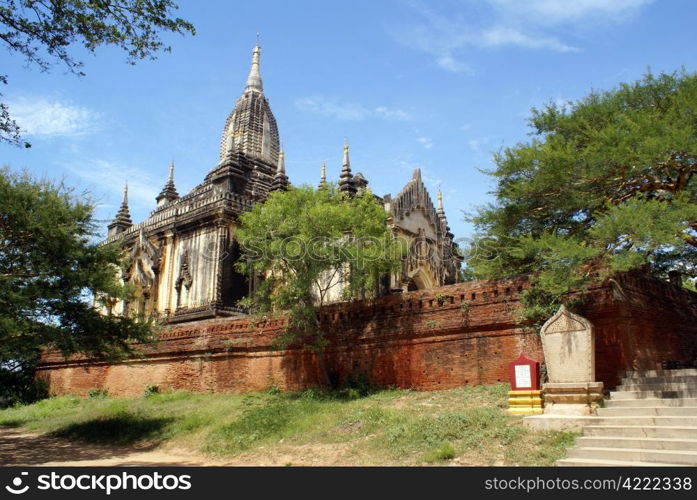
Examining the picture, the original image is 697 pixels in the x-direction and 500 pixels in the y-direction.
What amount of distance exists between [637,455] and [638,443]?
0.50 meters

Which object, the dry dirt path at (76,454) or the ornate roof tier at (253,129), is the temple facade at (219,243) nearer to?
the ornate roof tier at (253,129)

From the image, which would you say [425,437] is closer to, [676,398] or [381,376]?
[676,398]

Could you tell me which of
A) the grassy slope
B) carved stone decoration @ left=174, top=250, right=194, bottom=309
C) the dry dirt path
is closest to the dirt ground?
the dry dirt path

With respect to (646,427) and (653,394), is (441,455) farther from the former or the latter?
(653,394)

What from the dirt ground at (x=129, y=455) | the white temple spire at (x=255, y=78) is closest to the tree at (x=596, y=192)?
the dirt ground at (x=129, y=455)

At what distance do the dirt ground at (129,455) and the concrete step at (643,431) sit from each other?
12.9 ft

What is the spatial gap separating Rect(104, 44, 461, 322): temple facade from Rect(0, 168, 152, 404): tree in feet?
24.8

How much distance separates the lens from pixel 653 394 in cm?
1067

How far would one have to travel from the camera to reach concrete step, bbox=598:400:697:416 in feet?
31.2

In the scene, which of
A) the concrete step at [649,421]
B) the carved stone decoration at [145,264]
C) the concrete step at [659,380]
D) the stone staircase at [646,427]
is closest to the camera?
the stone staircase at [646,427]

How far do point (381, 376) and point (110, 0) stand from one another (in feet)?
36.3

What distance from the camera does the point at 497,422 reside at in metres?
10.6

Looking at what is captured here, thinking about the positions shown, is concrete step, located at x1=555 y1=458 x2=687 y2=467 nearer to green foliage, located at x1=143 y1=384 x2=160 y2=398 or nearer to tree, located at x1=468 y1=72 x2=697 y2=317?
tree, located at x1=468 y1=72 x2=697 y2=317

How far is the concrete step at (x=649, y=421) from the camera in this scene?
360 inches
